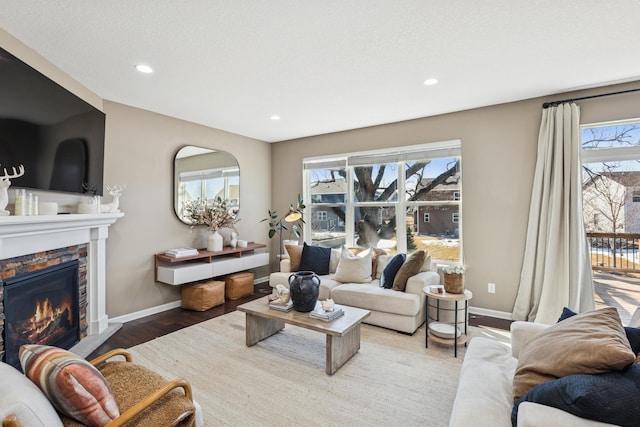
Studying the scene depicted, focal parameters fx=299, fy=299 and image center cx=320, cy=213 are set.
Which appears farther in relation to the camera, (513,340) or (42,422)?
(513,340)

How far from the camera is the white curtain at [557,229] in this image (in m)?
3.13

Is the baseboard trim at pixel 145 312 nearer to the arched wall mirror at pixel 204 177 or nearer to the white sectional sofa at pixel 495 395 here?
the arched wall mirror at pixel 204 177

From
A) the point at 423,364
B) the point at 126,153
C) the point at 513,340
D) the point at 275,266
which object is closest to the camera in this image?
the point at 513,340

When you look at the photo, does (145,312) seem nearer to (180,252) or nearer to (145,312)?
(145,312)

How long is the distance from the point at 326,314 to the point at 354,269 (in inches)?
51.4

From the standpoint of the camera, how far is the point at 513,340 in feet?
6.05

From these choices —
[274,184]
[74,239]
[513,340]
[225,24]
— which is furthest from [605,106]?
[74,239]

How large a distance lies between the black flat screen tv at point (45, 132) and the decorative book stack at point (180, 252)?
44.4 inches

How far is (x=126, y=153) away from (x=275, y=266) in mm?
3056

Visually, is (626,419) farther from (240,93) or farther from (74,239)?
(74,239)

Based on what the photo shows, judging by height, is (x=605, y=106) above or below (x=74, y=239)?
above

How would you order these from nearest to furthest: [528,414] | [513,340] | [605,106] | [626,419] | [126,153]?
[626,419] → [528,414] → [513,340] → [605,106] → [126,153]

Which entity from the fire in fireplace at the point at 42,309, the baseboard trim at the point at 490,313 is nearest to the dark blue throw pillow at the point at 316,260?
the baseboard trim at the point at 490,313

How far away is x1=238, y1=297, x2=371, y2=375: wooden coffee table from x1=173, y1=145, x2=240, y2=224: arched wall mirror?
2.08 meters
